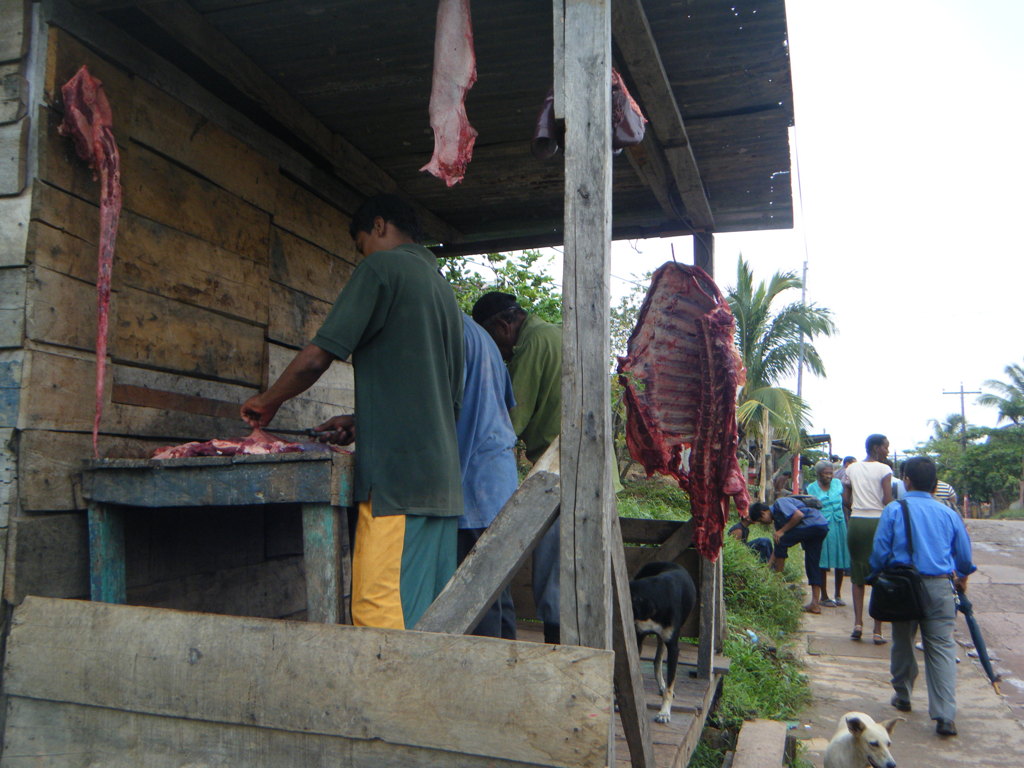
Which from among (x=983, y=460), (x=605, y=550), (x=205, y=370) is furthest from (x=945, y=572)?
(x=983, y=460)

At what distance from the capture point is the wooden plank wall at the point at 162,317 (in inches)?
119

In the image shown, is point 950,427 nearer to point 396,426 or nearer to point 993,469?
point 993,469

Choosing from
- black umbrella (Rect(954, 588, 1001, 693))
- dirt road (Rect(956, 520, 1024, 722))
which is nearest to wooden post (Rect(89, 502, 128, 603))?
black umbrella (Rect(954, 588, 1001, 693))

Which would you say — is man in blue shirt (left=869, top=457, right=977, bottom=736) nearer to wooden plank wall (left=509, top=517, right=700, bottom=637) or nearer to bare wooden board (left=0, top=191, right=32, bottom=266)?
wooden plank wall (left=509, top=517, right=700, bottom=637)

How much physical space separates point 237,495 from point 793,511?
28.0ft

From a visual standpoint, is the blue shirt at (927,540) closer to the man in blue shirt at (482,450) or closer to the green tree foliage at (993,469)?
the man in blue shirt at (482,450)

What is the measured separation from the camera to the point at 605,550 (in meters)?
2.55

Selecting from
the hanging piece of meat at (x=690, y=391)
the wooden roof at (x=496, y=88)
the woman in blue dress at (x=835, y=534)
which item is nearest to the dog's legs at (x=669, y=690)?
the hanging piece of meat at (x=690, y=391)

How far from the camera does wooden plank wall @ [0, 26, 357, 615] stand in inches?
119

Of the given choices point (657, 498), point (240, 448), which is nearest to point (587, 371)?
point (240, 448)

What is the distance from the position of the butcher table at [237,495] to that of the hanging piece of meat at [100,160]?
222mm

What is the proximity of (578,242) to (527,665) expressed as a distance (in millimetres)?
1256

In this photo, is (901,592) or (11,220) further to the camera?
(901,592)

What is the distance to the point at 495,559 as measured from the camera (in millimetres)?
2643
